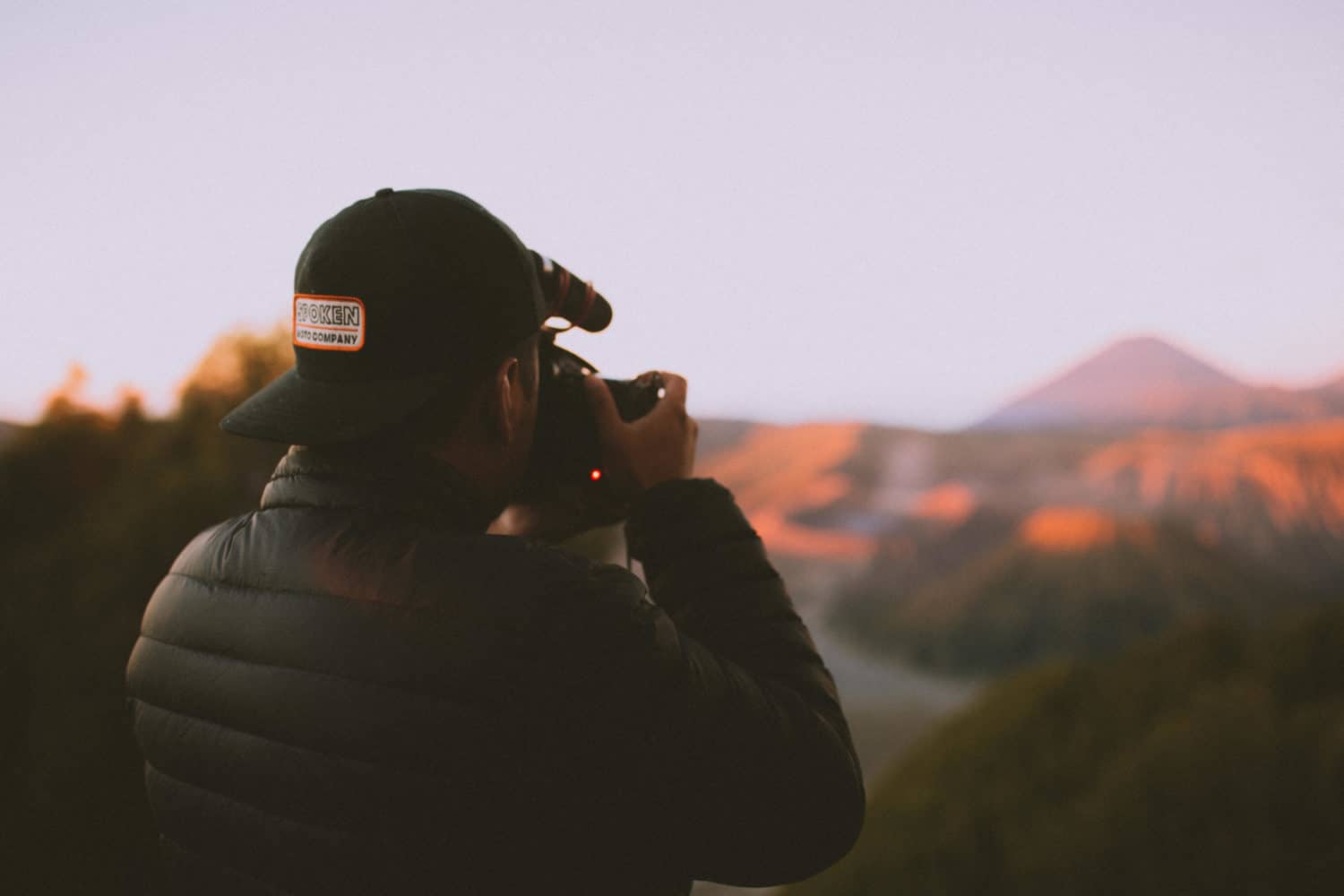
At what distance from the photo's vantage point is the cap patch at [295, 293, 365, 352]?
0.97 m

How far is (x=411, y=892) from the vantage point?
889mm

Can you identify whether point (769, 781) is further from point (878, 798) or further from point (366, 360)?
point (878, 798)

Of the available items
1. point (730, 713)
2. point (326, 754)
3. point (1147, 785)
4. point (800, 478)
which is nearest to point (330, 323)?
point (326, 754)

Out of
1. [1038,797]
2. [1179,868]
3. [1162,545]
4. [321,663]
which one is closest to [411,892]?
[321,663]

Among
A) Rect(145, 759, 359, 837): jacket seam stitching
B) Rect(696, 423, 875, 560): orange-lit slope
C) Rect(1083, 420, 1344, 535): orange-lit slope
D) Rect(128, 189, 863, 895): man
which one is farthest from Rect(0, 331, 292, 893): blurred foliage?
Rect(696, 423, 875, 560): orange-lit slope

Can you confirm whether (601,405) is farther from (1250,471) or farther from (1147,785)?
(1250,471)

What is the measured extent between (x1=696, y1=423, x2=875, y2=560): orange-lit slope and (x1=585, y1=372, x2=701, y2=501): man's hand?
27391mm

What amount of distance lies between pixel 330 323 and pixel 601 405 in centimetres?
36

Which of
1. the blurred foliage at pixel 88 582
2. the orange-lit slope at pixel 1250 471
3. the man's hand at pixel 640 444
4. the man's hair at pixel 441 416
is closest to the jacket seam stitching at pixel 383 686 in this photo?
the man's hair at pixel 441 416

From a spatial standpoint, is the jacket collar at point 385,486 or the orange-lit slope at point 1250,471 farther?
the orange-lit slope at point 1250,471

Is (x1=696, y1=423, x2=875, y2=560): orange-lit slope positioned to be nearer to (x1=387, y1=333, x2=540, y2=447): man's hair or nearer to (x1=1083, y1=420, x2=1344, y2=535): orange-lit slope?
(x1=1083, y1=420, x2=1344, y2=535): orange-lit slope

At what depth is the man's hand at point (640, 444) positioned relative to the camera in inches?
46.4

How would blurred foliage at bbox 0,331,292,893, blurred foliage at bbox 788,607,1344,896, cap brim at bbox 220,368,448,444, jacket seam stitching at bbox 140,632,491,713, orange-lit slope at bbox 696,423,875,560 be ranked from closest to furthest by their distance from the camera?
jacket seam stitching at bbox 140,632,491,713
cap brim at bbox 220,368,448,444
blurred foliage at bbox 788,607,1344,896
blurred foliage at bbox 0,331,292,893
orange-lit slope at bbox 696,423,875,560

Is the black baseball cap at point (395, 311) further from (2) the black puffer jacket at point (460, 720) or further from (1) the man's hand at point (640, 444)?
(1) the man's hand at point (640, 444)
